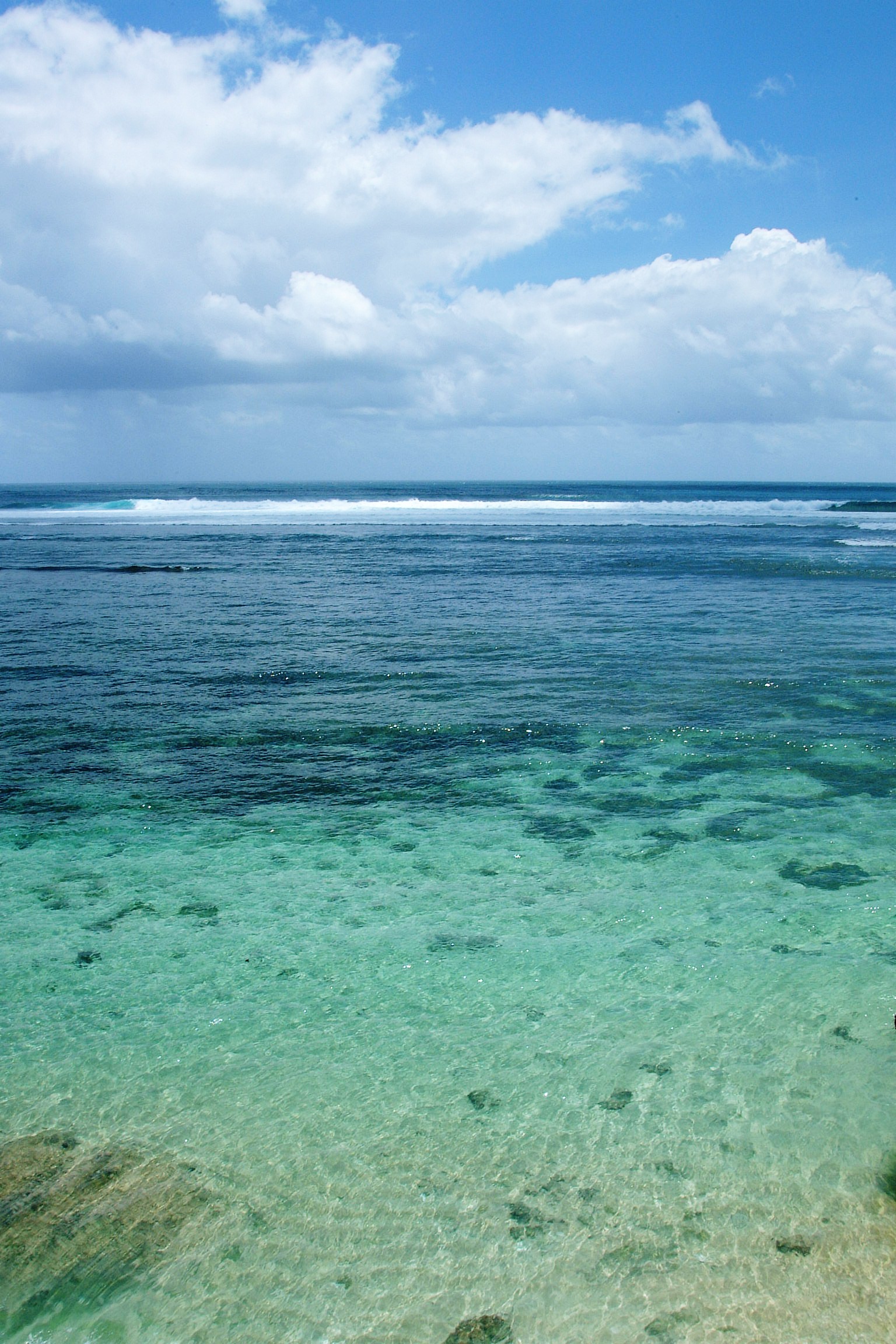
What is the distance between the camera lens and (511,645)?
57.1 feet

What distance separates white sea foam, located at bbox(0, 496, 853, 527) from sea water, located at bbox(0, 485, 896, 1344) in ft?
171

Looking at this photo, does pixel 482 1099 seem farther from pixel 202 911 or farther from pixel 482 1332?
pixel 202 911

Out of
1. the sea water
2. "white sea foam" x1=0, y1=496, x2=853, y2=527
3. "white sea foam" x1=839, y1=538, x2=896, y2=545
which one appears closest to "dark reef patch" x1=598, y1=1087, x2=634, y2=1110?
the sea water

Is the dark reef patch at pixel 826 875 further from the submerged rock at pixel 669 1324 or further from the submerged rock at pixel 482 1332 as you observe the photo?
the submerged rock at pixel 482 1332

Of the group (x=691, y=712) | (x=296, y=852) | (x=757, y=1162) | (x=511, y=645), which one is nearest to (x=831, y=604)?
(x=511, y=645)

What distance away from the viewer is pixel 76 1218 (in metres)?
3.92

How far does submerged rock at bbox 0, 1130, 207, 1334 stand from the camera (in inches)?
141

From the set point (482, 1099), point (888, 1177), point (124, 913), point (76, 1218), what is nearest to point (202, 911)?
point (124, 913)

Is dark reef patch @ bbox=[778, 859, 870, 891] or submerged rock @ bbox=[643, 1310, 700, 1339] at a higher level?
dark reef patch @ bbox=[778, 859, 870, 891]

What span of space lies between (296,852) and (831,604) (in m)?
20.0

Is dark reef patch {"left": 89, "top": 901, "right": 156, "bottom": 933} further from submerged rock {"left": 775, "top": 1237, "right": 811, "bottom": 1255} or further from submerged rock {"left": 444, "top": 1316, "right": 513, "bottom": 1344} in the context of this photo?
submerged rock {"left": 775, "top": 1237, "right": 811, "bottom": 1255}

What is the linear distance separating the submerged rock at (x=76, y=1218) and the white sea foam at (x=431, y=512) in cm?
5986

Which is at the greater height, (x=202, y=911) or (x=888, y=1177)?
(x=202, y=911)

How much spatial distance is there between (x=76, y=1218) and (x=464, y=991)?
8.69 feet
